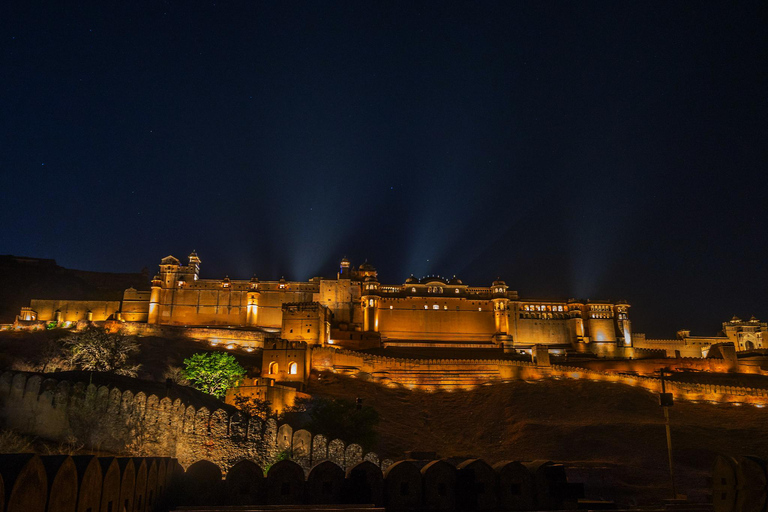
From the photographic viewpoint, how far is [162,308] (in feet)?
278

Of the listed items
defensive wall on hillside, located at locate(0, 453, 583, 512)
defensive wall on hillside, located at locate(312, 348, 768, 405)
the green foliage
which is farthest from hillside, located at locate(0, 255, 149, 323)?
defensive wall on hillside, located at locate(0, 453, 583, 512)

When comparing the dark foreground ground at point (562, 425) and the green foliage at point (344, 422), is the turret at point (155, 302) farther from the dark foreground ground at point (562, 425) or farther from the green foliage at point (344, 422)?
the green foliage at point (344, 422)

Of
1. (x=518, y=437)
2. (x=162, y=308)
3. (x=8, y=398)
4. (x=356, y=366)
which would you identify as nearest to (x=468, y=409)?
(x=518, y=437)

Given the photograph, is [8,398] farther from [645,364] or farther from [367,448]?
[645,364]

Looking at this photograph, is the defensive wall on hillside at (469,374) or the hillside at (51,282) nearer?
the defensive wall on hillside at (469,374)

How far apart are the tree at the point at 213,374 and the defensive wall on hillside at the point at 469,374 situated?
10.6 metres

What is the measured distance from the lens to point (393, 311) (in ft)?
287

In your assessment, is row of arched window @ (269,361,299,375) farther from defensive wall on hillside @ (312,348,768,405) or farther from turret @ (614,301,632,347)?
turret @ (614,301,632,347)

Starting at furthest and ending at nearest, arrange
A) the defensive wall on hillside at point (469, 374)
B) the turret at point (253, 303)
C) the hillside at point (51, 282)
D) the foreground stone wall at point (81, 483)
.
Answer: the hillside at point (51, 282), the turret at point (253, 303), the defensive wall on hillside at point (469, 374), the foreground stone wall at point (81, 483)

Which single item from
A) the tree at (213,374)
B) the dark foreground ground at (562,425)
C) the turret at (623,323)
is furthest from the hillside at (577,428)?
the turret at (623,323)

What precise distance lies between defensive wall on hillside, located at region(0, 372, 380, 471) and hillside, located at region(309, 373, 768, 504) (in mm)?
13769

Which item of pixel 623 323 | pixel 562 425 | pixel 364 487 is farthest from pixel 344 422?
pixel 623 323

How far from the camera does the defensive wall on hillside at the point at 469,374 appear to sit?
56844 mm

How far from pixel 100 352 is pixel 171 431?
119ft
